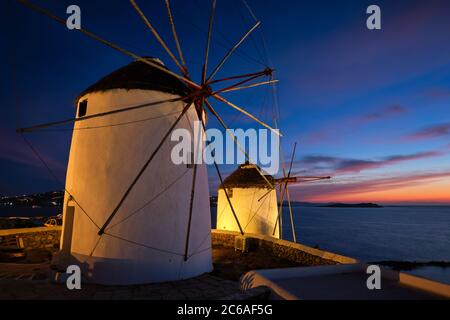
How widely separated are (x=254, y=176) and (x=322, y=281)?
17.9 metres

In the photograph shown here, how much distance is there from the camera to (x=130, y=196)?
26.6ft

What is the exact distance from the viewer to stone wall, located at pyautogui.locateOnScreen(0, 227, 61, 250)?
1143 cm

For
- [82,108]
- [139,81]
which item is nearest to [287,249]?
[139,81]

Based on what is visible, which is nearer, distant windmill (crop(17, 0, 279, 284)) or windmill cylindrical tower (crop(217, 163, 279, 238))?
distant windmill (crop(17, 0, 279, 284))

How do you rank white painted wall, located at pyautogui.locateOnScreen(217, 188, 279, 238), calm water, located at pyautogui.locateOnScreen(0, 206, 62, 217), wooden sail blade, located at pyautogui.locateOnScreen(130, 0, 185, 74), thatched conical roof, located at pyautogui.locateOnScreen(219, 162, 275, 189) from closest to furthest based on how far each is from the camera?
wooden sail blade, located at pyautogui.locateOnScreen(130, 0, 185, 74)
white painted wall, located at pyautogui.locateOnScreen(217, 188, 279, 238)
thatched conical roof, located at pyautogui.locateOnScreen(219, 162, 275, 189)
calm water, located at pyautogui.locateOnScreen(0, 206, 62, 217)

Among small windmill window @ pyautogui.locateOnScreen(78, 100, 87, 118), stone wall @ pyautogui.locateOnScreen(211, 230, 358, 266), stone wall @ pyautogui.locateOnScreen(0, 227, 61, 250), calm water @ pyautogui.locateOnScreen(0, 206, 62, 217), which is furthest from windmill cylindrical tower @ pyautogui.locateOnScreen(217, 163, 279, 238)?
calm water @ pyautogui.locateOnScreen(0, 206, 62, 217)

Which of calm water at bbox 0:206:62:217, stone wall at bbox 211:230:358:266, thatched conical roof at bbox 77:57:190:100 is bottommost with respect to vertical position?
calm water at bbox 0:206:62:217

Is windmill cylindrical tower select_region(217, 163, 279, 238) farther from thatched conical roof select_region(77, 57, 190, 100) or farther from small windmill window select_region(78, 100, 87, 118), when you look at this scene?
small windmill window select_region(78, 100, 87, 118)

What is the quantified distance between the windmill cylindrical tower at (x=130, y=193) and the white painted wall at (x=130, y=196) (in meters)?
0.03

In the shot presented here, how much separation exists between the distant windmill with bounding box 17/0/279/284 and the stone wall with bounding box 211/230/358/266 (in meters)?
3.88

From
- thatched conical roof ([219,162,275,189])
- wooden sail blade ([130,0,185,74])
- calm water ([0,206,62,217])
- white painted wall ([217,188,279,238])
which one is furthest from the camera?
calm water ([0,206,62,217])

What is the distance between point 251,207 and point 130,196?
15.5 meters
